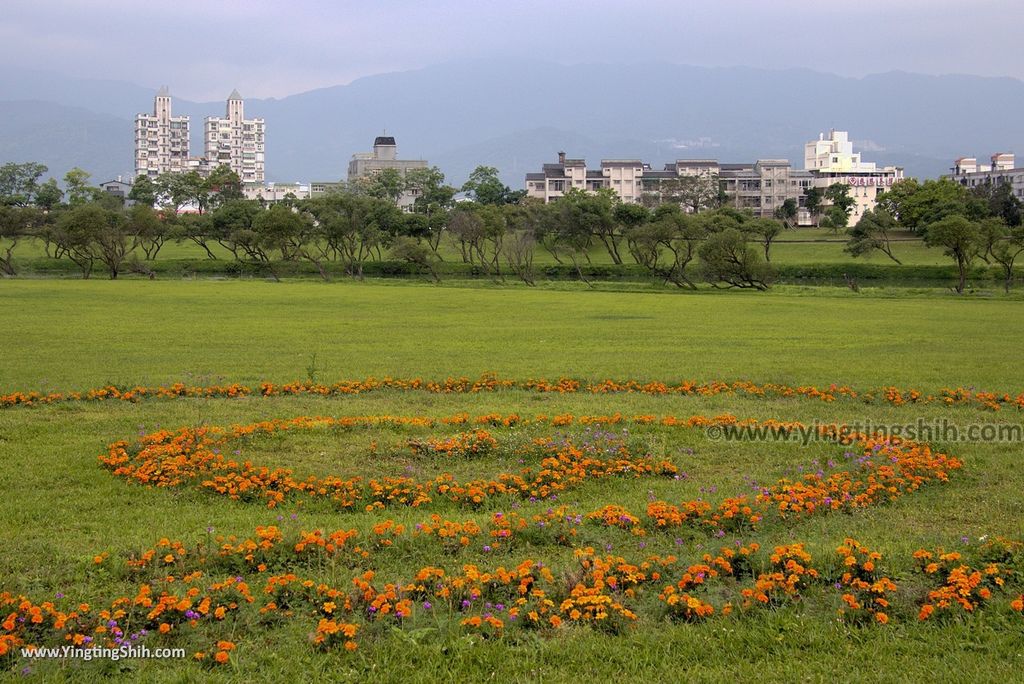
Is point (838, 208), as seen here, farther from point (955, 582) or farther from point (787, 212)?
point (955, 582)

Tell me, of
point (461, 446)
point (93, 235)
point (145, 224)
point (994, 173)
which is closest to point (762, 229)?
point (145, 224)

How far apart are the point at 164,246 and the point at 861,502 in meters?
108

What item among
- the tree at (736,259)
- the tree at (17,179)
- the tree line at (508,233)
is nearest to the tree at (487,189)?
the tree line at (508,233)

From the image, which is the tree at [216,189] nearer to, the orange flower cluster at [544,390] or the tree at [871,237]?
the tree at [871,237]

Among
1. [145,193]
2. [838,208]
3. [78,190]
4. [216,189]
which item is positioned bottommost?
[838,208]

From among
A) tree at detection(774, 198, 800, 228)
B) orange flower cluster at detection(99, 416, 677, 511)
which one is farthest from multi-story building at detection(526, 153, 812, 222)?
orange flower cluster at detection(99, 416, 677, 511)

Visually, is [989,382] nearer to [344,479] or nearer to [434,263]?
[344,479]

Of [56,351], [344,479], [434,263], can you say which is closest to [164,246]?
[434,263]

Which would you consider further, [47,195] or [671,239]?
[47,195]

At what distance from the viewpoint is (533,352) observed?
24.3 meters

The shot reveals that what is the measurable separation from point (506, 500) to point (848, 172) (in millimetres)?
177037

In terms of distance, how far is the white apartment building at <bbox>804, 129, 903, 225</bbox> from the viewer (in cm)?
15738

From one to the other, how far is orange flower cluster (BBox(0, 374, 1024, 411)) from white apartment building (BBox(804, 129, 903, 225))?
128979mm

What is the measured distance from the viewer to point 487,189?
13850cm
